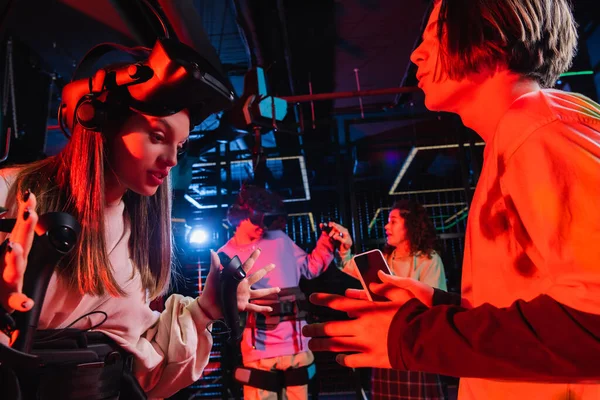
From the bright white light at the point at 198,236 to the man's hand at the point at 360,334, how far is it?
4.74 m

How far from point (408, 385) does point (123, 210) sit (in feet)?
8.73

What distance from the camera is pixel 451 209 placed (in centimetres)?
907

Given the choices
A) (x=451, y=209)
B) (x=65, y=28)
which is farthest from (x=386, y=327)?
(x=451, y=209)

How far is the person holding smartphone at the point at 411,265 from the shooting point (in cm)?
309

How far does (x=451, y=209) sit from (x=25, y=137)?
817 cm

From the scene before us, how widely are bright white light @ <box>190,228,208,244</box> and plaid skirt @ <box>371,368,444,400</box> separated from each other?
10.0 ft

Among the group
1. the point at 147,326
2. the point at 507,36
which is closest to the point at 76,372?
the point at 147,326

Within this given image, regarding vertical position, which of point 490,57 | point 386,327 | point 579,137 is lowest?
point 386,327

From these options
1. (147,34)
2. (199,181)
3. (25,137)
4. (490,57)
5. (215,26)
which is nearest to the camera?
(490,57)

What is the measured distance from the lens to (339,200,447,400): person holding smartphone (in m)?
3.09

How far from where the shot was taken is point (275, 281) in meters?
3.60

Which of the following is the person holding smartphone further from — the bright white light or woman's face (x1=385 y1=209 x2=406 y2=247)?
the bright white light

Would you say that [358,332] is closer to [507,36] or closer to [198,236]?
[507,36]

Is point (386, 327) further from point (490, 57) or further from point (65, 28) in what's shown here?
point (65, 28)
